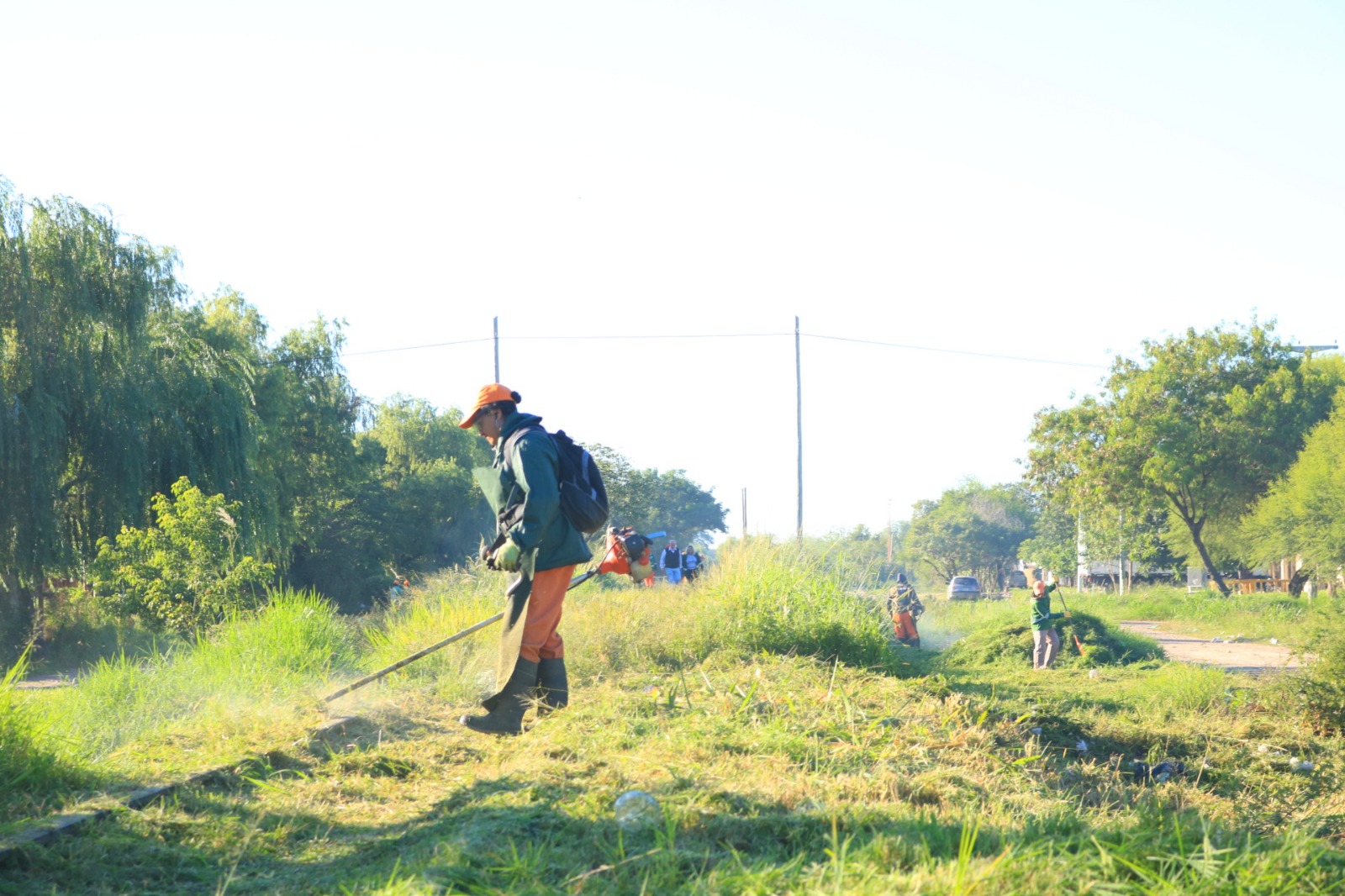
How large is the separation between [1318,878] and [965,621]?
72.4 ft

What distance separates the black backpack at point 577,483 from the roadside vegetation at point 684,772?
1082mm

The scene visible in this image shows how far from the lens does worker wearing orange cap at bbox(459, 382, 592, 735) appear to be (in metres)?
5.69

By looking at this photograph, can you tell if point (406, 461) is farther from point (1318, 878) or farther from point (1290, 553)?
point (1318, 878)

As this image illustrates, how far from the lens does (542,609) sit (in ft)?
19.2

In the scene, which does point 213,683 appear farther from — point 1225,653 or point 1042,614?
point 1225,653

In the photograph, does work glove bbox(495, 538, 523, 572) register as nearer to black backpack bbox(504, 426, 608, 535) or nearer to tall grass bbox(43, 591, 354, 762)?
black backpack bbox(504, 426, 608, 535)

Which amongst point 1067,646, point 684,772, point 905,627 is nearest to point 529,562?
point 684,772

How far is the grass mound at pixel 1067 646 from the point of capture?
48.9ft

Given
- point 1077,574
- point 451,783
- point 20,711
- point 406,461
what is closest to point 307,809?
point 451,783

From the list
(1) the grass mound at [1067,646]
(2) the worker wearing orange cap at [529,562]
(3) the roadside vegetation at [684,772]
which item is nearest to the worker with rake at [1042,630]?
(1) the grass mound at [1067,646]

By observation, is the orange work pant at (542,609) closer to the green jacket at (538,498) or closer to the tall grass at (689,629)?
the green jacket at (538,498)

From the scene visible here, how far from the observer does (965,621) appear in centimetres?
2452

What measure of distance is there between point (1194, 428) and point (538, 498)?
3118 cm

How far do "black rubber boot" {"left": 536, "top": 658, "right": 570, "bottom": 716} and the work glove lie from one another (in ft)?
2.15
